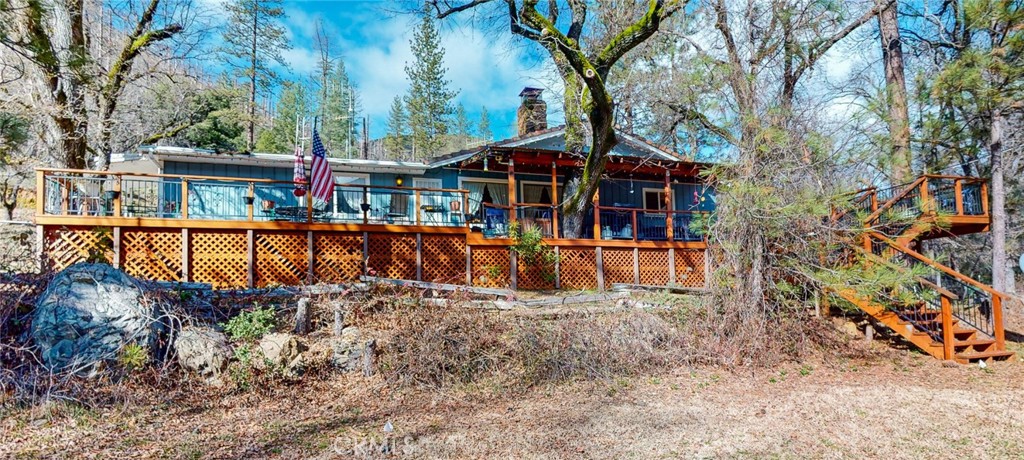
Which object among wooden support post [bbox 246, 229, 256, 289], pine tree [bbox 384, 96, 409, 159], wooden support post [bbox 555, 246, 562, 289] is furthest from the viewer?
pine tree [bbox 384, 96, 409, 159]

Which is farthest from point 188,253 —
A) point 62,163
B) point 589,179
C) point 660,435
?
point 660,435

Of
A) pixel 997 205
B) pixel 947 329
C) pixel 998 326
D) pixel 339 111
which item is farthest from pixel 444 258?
pixel 339 111

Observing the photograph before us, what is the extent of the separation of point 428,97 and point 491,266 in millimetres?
25318

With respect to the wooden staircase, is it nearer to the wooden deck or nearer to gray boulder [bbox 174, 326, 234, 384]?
the wooden deck

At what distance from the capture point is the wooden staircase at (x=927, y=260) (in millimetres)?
8156

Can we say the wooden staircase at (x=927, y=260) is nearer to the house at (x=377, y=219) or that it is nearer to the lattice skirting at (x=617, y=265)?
the house at (x=377, y=219)

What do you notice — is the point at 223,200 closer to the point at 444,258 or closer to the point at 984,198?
the point at 444,258

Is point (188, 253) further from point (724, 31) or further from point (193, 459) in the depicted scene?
point (724, 31)

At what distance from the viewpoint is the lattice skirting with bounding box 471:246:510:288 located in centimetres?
1130

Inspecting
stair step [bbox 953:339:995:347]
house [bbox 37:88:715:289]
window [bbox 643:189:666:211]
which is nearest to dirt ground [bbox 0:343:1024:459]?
stair step [bbox 953:339:995:347]

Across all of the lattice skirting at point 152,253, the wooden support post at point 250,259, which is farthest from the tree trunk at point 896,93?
the lattice skirting at point 152,253

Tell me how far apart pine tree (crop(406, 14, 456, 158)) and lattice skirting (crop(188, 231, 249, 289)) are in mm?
24817

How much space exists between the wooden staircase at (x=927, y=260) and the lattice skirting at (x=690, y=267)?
3.86 m

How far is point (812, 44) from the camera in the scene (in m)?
10.9
